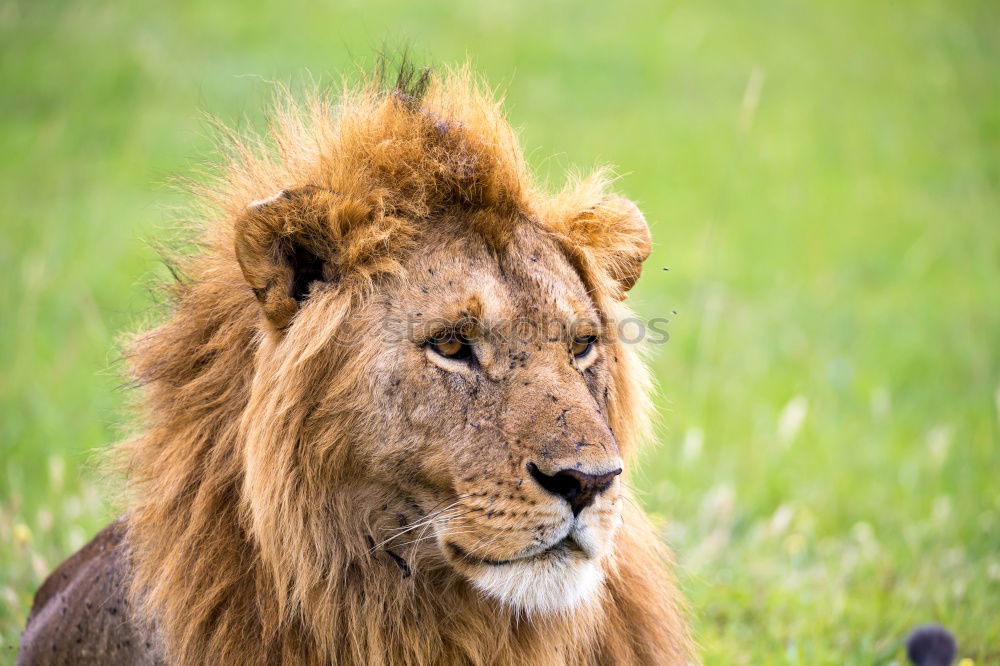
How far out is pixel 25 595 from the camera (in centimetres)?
452

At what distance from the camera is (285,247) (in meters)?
2.63

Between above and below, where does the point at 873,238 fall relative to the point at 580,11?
below

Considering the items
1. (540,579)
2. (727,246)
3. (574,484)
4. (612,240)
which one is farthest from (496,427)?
(727,246)

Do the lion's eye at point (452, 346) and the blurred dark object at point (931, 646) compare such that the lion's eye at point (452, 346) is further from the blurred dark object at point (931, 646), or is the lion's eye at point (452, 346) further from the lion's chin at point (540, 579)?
the blurred dark object at point (931, 646)

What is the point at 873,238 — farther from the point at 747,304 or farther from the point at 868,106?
the point at 868,106

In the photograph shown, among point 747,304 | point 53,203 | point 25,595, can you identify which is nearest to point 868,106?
point 747,304

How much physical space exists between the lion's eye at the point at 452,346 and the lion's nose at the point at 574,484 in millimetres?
326

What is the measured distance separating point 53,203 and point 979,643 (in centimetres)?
808

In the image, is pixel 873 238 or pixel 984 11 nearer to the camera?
pixel 873 238

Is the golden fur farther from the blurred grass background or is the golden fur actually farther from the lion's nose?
the blurred grass background

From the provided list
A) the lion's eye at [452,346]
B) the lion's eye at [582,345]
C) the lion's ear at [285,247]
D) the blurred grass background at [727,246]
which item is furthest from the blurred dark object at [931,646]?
the lion's ear at [285,247]

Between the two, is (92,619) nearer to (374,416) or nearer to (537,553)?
(374,416)

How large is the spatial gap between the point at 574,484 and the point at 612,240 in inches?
34.4

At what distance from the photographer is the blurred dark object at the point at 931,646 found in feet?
11.9
